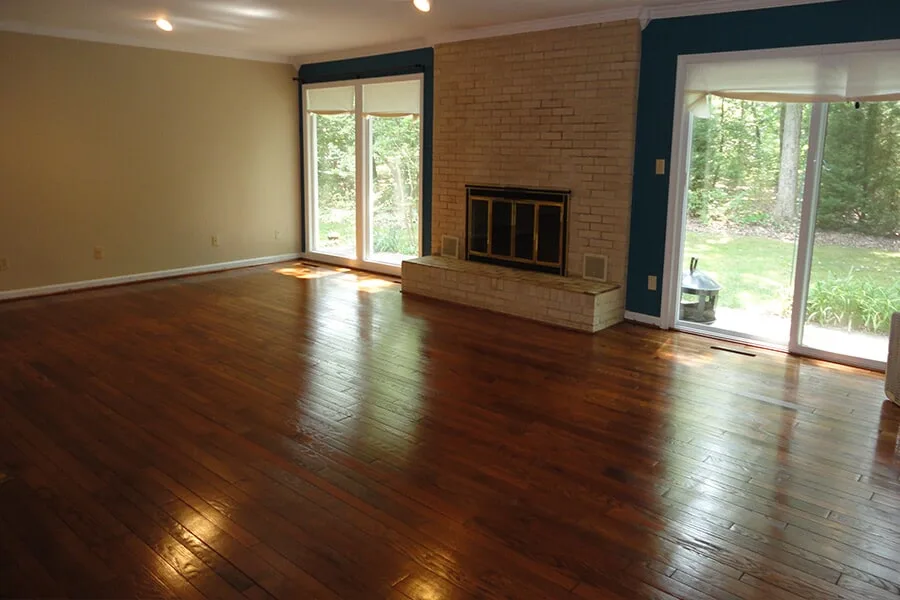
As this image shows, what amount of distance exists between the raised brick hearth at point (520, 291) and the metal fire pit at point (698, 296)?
1.70 feet

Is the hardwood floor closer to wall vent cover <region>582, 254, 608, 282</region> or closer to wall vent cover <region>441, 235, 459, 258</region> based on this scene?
wall vent cover <region>582, 254, 608, 282</region>

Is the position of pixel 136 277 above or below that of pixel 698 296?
below

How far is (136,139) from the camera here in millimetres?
6895

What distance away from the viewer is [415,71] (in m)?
6.96

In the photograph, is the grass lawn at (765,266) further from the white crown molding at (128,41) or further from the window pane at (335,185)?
the white crown molding at (128,41)

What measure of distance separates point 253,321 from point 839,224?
4.46 m

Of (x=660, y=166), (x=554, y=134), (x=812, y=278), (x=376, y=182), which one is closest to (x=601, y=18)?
(x=554, y=134)

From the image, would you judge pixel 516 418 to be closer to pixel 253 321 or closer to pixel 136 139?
pixel 253 321

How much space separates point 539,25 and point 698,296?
2.68 metres

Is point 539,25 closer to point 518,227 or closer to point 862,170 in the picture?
point 518,227

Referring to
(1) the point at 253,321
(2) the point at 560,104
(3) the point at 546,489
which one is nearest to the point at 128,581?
(3) the point at 546,489

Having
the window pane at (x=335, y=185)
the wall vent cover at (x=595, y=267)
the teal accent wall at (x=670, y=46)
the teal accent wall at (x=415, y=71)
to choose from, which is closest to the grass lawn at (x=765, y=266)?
the teal accent wall at (x=670, y=46)

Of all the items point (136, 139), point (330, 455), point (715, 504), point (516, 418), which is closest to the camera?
point (715, 504)

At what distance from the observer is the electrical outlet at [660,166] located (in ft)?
17.4
